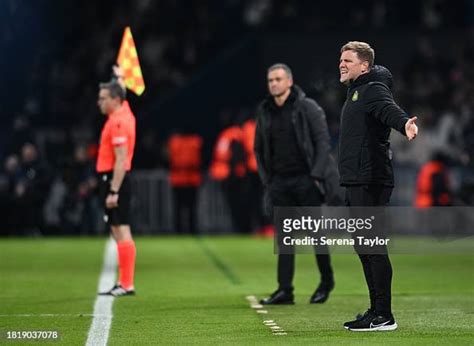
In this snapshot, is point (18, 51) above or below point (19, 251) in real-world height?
above

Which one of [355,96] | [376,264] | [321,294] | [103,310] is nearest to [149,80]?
[321,294]

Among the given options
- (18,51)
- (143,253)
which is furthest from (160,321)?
(18,51)

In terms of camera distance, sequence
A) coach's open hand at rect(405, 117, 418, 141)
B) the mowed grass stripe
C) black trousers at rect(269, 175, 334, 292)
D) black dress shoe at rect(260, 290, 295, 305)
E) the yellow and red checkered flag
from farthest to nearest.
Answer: the yellow and red checkered flag < black trousers at rect(269, 175, 334, 292) < black dress shoe at rect(260, 290, 295, 305) < the mowed grass stripe < coach's open hand at rect(405, 117, 418, 141)

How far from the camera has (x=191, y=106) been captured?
98.3 ft

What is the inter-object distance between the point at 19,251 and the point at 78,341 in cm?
1267

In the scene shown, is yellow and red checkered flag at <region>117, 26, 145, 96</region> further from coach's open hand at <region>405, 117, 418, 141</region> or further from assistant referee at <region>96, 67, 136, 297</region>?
coach's open hand at <region>405, 117, 418, 141</region>

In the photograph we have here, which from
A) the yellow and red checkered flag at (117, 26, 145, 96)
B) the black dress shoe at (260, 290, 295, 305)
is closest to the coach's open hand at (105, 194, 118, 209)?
the yellow and red checkered flag at (117, 26, 145, 96)

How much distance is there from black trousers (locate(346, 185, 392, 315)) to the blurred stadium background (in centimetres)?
613

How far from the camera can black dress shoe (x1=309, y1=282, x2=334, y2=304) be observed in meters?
13.8

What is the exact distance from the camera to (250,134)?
1051 inches

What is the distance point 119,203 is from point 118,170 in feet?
1.21

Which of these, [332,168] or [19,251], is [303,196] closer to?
[332,168]

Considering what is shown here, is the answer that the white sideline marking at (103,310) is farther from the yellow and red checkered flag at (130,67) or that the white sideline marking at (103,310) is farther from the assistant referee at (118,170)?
the yellow and red checkered flag at (130,67)

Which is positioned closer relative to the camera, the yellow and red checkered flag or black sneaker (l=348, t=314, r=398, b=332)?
black sneaker (l=348, t=314, r=398, b=332)
